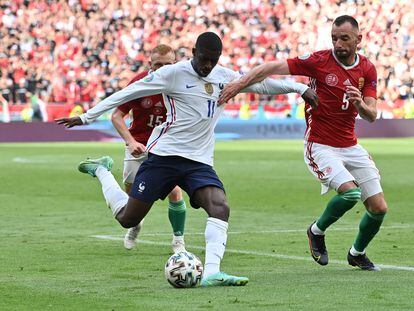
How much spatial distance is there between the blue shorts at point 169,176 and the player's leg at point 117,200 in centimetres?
13

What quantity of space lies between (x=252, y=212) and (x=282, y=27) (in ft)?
114

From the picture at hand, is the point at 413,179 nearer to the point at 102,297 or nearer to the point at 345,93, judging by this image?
the point at 345,93

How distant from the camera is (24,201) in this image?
56.9 ft

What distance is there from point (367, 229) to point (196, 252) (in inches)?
85.6

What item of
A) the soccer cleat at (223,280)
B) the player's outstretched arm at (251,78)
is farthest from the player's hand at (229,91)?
the soccer cleat at (223,280)

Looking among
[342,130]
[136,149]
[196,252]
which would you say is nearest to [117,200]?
[136,149]

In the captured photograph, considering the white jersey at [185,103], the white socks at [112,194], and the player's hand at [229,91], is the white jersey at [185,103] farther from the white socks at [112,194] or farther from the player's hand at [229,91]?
the white socks at [112,194]

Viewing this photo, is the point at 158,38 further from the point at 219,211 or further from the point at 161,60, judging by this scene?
the point at 219,211

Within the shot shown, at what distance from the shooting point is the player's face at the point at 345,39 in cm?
920

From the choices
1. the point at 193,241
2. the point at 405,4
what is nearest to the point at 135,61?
the point at 405,4

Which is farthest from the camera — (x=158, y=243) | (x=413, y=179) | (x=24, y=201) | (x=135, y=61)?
(x=135, y=61)

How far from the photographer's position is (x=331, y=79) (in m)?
9.38

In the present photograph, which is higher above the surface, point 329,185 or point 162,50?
point 162,50

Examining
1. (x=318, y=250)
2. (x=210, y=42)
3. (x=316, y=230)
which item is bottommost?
(x=318, y=250)
